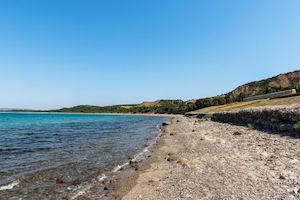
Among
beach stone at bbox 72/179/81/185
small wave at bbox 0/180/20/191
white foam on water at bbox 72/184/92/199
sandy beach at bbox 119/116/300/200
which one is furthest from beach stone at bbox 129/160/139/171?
small wave at bbox 0/180/20/191

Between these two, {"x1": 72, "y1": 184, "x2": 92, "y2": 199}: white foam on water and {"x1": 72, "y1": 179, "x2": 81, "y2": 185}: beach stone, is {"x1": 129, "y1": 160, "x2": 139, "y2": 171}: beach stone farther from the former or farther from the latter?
{"x1": 72, "y1": 184, "x2": 92, "y2": 199}: white foam on water

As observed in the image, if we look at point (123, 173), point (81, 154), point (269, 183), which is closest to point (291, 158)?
point (269, 183)

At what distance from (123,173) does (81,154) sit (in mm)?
7965

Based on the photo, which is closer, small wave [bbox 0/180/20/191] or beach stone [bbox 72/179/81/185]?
small wave [bbox 0/180/20/191]

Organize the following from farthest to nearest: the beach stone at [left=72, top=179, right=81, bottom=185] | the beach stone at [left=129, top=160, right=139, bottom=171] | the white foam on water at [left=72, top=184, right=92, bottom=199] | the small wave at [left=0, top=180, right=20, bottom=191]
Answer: the beach stone at [left=129, top=160, right=139, bottom=171]
the beach stone at [left=72, top=179, right=81, bottom=185]
the small wave at [left=0, top=180, right=20, bottom=191]
the white foam on water at [left=72, top=184, right=92, bottom=199]

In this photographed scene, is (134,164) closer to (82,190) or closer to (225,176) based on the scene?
(82,190)

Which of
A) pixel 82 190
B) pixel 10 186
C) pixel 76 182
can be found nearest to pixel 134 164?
pixel 76 182

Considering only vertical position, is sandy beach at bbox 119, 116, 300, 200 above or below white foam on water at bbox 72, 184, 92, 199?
above

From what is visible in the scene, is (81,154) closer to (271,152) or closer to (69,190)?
(69,190)

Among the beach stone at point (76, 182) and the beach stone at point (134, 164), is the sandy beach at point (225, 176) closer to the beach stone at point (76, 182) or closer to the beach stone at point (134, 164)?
the beach stone at point (134, 164)

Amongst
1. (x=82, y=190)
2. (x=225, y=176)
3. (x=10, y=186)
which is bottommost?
(x=82, y=190)

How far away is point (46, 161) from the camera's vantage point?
20406mm

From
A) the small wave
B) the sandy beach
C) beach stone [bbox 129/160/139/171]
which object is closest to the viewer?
the sandy beach

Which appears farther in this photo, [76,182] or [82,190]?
[76,182]
